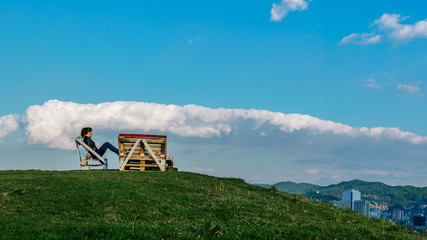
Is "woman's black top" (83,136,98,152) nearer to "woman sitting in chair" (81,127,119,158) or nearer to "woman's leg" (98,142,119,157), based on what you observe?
"woman sitting in chair" (81,127,119,158)

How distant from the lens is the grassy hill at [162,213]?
826cm

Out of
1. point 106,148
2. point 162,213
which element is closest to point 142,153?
point 106,148

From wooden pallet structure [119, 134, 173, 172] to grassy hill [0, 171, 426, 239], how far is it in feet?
19.9

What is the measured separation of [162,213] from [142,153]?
13.8 metres

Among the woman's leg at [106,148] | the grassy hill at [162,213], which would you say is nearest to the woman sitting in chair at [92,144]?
the woman's leg at [106,148]

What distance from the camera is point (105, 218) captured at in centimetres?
1105

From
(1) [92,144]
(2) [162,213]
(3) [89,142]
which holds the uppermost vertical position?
(3) [89,142]

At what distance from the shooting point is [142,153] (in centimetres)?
2548

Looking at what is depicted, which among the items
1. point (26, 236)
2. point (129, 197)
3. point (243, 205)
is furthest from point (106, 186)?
point (26, 236)

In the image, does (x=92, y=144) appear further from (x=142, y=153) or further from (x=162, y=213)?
(x=162, y=213)

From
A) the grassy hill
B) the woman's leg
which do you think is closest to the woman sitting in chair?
the woman's leg

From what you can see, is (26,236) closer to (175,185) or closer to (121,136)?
(175,185)

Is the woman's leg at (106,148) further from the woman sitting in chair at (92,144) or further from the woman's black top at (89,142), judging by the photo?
the woman's black top at (89,142)

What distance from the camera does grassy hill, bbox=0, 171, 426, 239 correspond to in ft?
27.1
